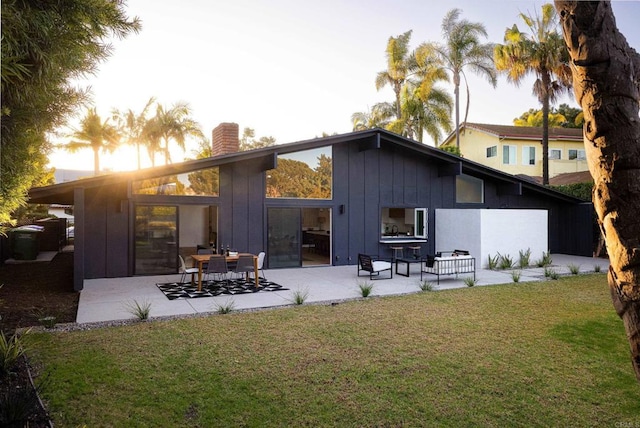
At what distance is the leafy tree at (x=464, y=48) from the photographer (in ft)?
84.4

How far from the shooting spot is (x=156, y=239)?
11844 mm

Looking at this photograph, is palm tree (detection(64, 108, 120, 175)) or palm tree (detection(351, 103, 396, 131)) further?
palm tree (detection(64, 108, 120, 175))

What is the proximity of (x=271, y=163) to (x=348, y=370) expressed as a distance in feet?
29.0

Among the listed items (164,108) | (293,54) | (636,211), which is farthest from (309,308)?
(164,108)

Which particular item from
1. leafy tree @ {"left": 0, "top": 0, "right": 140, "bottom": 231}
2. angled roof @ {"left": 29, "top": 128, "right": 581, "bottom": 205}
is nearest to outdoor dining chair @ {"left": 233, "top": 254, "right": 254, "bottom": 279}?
angled roof @ {"left": 29, "top": 128, "right": 581, "bottom": 205}

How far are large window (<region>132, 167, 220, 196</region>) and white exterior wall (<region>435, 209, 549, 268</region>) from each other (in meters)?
8.60

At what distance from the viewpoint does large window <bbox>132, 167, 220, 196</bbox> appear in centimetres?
1151

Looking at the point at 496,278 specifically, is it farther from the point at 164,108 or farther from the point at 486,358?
the point at 164,108

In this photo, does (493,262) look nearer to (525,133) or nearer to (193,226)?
(193,226)

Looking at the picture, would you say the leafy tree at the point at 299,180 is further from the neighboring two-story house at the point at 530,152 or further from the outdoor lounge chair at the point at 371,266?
the neighboring two-story house at the point at 530,152

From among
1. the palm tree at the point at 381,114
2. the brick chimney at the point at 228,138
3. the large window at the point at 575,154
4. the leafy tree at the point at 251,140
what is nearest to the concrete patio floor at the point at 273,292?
the brick chimney at the point at 228,138

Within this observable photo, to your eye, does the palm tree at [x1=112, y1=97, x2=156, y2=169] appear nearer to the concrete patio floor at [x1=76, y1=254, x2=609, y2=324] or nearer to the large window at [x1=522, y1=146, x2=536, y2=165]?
the concrete patio floor at [x1=76, y1=254, x2=609, y2=324]

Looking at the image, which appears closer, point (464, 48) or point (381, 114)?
point (464, 48)

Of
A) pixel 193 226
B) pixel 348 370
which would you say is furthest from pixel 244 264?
pixel 193 226
